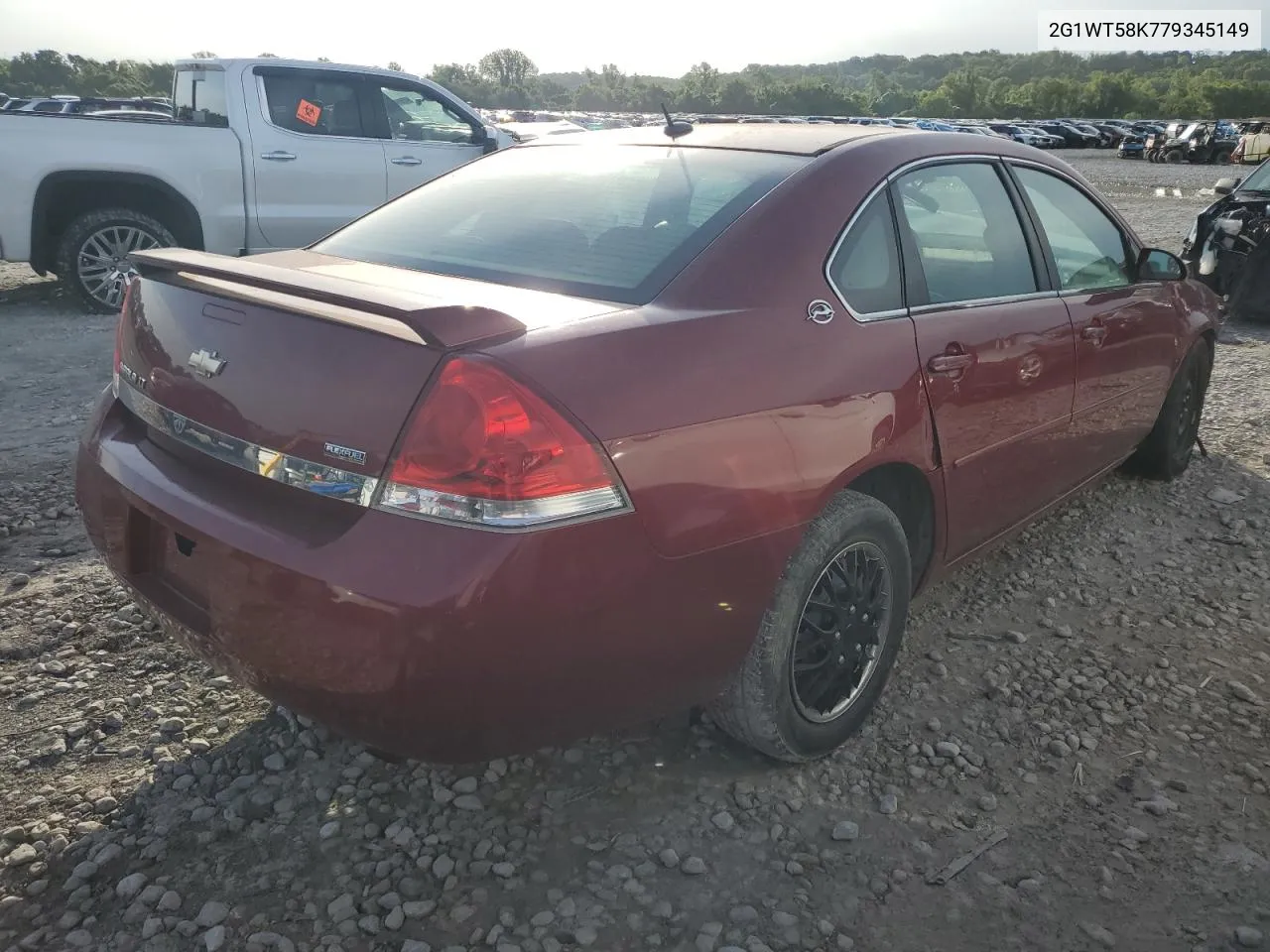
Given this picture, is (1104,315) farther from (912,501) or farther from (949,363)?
(912,501)

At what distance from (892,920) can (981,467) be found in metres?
1.34

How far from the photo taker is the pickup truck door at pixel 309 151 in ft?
24.9

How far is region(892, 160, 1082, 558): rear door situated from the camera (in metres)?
2.69

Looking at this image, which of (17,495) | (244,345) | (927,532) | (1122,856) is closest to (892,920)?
(1122,856)

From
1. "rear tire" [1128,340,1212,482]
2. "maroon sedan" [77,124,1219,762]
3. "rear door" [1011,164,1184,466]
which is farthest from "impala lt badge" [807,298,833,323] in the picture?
"rear tire" [1128,340,1212,482]

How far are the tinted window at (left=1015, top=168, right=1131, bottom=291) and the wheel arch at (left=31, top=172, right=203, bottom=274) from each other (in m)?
6.30

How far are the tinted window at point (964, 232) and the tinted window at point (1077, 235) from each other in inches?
8.2

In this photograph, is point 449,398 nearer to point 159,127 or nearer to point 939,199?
point 939,199

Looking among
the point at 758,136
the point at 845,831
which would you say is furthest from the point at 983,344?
the point at 845,831

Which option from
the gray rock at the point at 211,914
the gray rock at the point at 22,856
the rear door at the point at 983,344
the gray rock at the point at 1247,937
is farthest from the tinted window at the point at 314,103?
the gray rock at the point at 1247,937

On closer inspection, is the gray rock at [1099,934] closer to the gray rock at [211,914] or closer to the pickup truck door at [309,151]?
the gray rock at [211,914]

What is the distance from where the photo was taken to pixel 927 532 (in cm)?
282

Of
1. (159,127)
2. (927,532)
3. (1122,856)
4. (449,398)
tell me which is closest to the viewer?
(449,398)

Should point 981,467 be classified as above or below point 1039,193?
below
